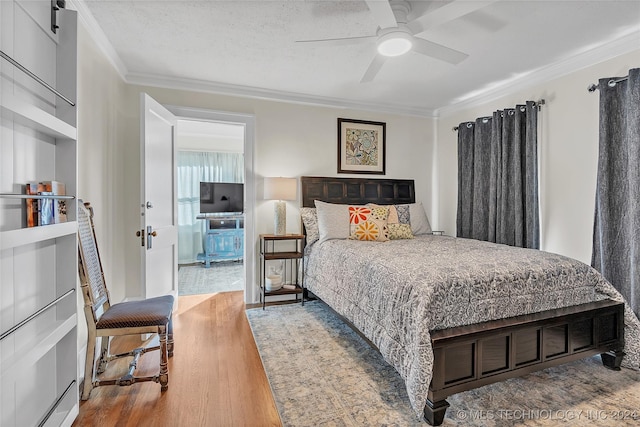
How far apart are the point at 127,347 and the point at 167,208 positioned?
1.32 metres

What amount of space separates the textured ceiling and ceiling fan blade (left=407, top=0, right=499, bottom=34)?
Answer: 25cm

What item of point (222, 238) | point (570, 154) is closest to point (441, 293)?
point (570, 154)

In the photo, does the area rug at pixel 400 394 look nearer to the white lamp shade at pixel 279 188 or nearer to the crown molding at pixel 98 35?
the white lamp shade at pixel 279 188

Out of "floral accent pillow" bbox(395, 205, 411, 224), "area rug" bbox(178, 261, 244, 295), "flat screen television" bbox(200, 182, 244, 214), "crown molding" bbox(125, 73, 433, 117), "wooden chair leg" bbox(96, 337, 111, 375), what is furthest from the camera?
"flat screen television" bbox(200, 182, 244, 214)

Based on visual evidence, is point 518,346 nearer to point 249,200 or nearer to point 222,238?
point 249,200

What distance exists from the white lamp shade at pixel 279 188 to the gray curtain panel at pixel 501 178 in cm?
225

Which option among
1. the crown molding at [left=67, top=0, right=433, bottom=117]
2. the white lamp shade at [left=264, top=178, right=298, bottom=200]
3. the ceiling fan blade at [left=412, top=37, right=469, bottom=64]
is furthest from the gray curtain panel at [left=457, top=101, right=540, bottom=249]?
the white lamp shade at [left=264, top=178, right=298, bottom=200]

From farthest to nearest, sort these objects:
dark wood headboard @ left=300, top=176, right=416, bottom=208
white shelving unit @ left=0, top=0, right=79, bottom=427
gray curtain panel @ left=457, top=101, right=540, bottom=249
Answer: dark wood headboard @ left=300, top=176, right=416, bottom=208
gray curtain panel @ left=457, top=101, right=540, bottom=249
white shelving unit @ left=0, top=0, right=79, bottom=427

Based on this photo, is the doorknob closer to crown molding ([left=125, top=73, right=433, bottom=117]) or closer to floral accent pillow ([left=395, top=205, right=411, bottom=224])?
crown molding ([left=125, top=73, right=433, bottom=117])

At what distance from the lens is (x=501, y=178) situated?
348 centimetres

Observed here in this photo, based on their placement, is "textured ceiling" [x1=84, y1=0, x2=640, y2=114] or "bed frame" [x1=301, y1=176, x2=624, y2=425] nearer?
"bed frame" [x1=301, y1=176, x2=624, y2=425]

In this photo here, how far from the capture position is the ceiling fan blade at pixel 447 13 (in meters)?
1.63

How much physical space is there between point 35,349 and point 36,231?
50 cm

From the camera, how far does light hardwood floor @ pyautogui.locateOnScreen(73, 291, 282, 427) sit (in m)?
1.73
